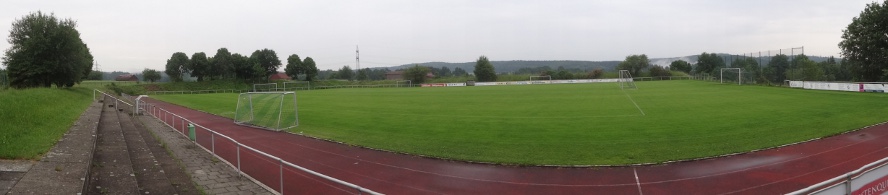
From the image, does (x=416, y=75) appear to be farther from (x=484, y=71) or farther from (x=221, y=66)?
(x=221, y=66)

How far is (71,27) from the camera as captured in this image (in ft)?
149

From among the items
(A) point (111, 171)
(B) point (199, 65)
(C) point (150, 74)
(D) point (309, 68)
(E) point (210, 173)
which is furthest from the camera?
(C) point (150, 74)

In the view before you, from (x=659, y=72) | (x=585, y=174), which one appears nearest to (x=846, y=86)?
(x=585, y=174)

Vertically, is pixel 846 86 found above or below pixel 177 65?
below

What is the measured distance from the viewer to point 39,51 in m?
42.3

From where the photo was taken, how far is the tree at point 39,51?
42406 mm

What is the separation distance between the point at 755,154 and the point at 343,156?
1265cm

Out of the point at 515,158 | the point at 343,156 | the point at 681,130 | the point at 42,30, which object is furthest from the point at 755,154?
the point at 42,30

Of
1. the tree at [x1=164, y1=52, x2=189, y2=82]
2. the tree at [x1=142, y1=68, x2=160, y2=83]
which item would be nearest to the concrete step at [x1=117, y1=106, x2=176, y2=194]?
the tree at [x1=164, y1=52, x2=189, y2=82]

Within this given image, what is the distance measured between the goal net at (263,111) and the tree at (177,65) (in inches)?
3677

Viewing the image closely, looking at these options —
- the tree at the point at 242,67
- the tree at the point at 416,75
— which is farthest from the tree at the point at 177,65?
the tree at the point at 416,75

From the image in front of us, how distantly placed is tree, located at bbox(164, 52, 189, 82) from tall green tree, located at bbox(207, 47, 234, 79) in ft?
21.4

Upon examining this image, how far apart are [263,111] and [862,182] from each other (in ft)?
83.2

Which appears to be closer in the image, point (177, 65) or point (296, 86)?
point (296, 86)
